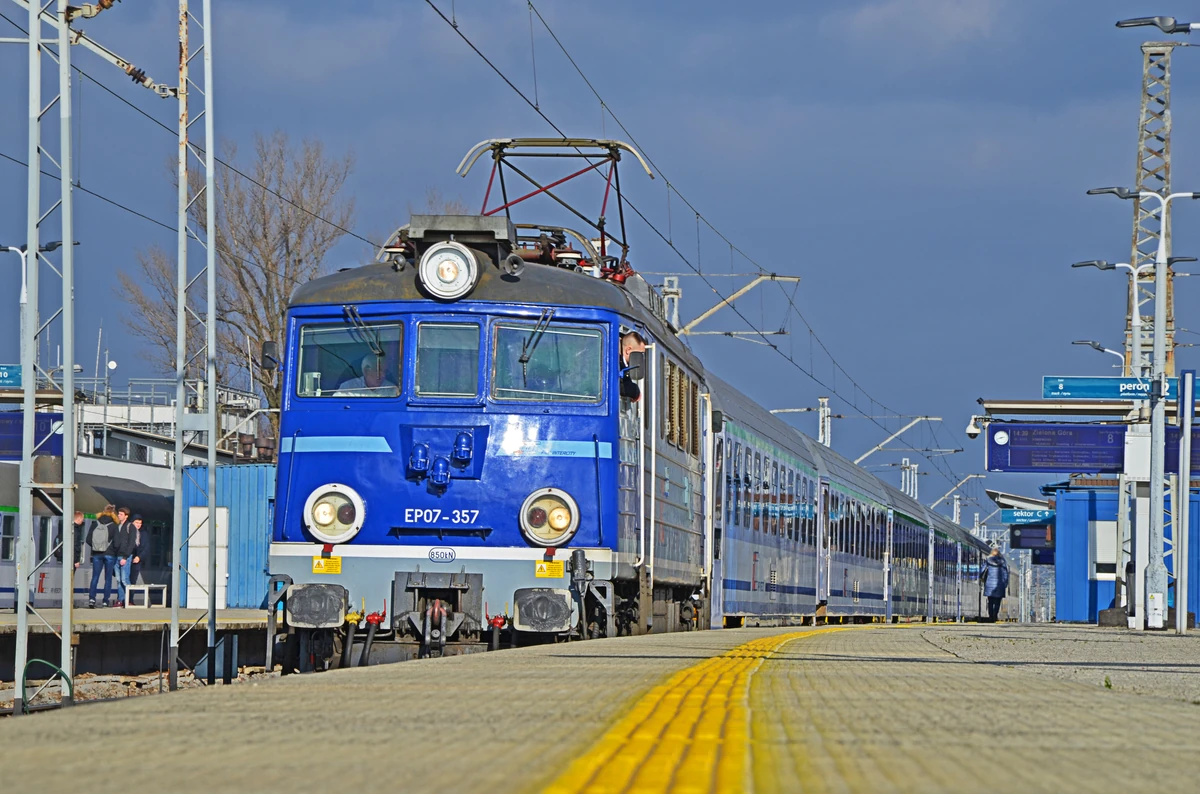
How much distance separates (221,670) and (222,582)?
13.9m

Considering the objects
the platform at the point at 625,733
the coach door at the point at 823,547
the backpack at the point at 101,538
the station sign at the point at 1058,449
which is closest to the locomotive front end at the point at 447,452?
the platform at the point at 625,733

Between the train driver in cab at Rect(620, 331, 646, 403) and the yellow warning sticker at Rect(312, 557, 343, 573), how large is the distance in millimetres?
2516

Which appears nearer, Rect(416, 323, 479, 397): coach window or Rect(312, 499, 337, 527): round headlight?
Rect(312, 499, 337, 527): round headlight

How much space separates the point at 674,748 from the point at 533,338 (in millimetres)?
7818

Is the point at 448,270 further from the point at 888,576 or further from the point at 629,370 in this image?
the point at 888,576

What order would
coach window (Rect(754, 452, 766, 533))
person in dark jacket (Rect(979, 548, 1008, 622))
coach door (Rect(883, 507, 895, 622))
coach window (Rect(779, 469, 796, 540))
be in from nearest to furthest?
1. coach window (Rect(754, 452, 766, 533))
2. coach window (Rect(779, 469, 796, 540))
3. coach door (Rect(883, 507, 895, 622))
4. person in dark jacket (Rect(979, 548, 1008, 622))

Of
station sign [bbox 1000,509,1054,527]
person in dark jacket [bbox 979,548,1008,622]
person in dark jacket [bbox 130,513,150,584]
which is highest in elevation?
station sign [bbox 1000,509,1054,527]

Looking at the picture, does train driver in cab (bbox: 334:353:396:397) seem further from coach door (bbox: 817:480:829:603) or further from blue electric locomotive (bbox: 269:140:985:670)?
coach door (bbox: 817:480:829:603)

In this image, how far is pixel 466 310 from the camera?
1230 centimetres

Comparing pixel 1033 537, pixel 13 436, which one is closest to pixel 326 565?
pixel 13 436

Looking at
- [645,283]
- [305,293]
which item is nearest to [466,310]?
[305,293]

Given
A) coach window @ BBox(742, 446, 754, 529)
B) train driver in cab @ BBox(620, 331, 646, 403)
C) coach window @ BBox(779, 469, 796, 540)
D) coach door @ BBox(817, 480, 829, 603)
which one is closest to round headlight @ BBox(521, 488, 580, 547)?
train driver in cab @ BBox(620, 331, 646, 403)

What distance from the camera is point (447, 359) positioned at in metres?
12.3

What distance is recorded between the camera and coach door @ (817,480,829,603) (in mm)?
26922
